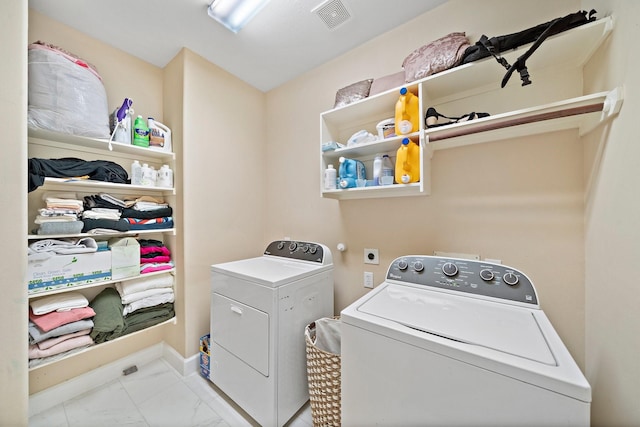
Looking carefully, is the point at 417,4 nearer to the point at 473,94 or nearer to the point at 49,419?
the point at 473,94

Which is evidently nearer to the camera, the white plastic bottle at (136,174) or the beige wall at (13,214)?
the beige wall at (13,214)

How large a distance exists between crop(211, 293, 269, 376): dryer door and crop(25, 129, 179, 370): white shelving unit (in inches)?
24.8

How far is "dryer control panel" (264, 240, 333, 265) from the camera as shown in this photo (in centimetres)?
173

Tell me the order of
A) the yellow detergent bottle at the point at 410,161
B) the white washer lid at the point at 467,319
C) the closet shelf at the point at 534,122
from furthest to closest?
the yellow detergent bottle at the point at 410,161 < the closet shelf at the point at 534,122 < the white washer lid at the point at 467,319

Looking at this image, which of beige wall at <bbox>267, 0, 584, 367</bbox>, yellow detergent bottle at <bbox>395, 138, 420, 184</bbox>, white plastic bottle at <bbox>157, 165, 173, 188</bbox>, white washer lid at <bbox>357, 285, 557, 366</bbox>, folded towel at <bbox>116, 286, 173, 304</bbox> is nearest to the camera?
white washer lid at <bbox>357, 285, 557, 366</bbox>

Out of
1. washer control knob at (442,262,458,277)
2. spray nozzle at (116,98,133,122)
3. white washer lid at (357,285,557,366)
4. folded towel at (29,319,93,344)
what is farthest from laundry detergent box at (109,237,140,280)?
washer control knob at (442,262,458,277)

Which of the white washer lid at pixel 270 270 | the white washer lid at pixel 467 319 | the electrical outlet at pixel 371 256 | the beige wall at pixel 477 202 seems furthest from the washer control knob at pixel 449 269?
the white washer lid at pixel 270 270

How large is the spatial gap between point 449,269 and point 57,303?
2.37m

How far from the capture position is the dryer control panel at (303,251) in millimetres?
1729

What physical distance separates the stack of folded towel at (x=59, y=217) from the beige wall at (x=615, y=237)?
8.78 ft

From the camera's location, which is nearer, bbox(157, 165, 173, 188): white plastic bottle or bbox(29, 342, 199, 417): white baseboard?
bbox(29, 342, 199, 417): white baseboard

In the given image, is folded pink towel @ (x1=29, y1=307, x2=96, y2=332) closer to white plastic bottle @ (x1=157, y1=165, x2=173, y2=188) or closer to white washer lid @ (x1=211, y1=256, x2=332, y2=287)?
white washer lid @ (x1=211, y1=256, x2=332, y2=287)

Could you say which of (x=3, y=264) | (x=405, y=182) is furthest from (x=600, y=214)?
(x=3, y=264)

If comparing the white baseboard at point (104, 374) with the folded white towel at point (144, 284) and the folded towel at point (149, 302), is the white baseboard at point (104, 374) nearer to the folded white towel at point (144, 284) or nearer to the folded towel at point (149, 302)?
the folded towel at point (149, 302)
